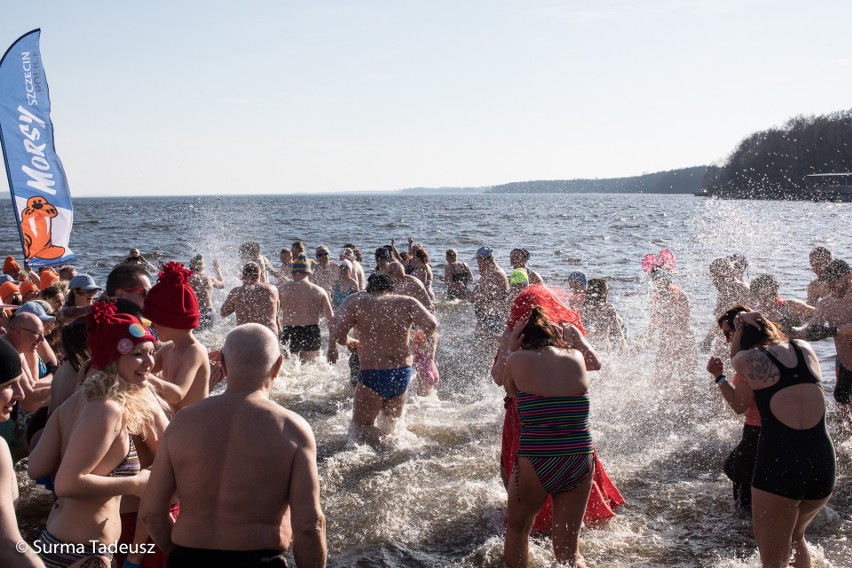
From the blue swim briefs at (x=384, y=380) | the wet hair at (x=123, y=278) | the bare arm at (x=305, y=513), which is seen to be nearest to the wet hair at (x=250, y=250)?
the blue swim briefs at (x=384, y=380)

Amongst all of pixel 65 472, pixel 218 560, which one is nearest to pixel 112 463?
pixel 65 472

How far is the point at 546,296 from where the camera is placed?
4234 mm

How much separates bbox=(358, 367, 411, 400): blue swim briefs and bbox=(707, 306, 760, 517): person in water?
2683mm

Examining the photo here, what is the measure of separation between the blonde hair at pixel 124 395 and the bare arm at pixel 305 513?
0.75 m

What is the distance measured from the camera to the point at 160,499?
2.43 meters

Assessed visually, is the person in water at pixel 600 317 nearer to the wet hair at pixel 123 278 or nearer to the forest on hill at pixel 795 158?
the wet hair at pixel 123 278

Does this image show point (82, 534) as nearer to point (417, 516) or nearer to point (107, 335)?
point (107, 335)

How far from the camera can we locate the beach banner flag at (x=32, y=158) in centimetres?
732

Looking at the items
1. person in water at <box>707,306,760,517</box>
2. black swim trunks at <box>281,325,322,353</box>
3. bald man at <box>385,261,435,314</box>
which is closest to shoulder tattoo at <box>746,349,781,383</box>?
person in water at <box>707,306,760,517</box>

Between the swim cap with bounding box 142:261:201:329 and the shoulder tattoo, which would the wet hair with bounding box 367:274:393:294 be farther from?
the shoulder tattoo

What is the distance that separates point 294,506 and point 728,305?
6.11 meters

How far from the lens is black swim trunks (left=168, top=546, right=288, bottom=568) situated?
2.38 metres

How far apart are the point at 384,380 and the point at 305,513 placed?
3.90m

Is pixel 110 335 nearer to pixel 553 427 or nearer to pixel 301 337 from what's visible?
pixel 553 427
